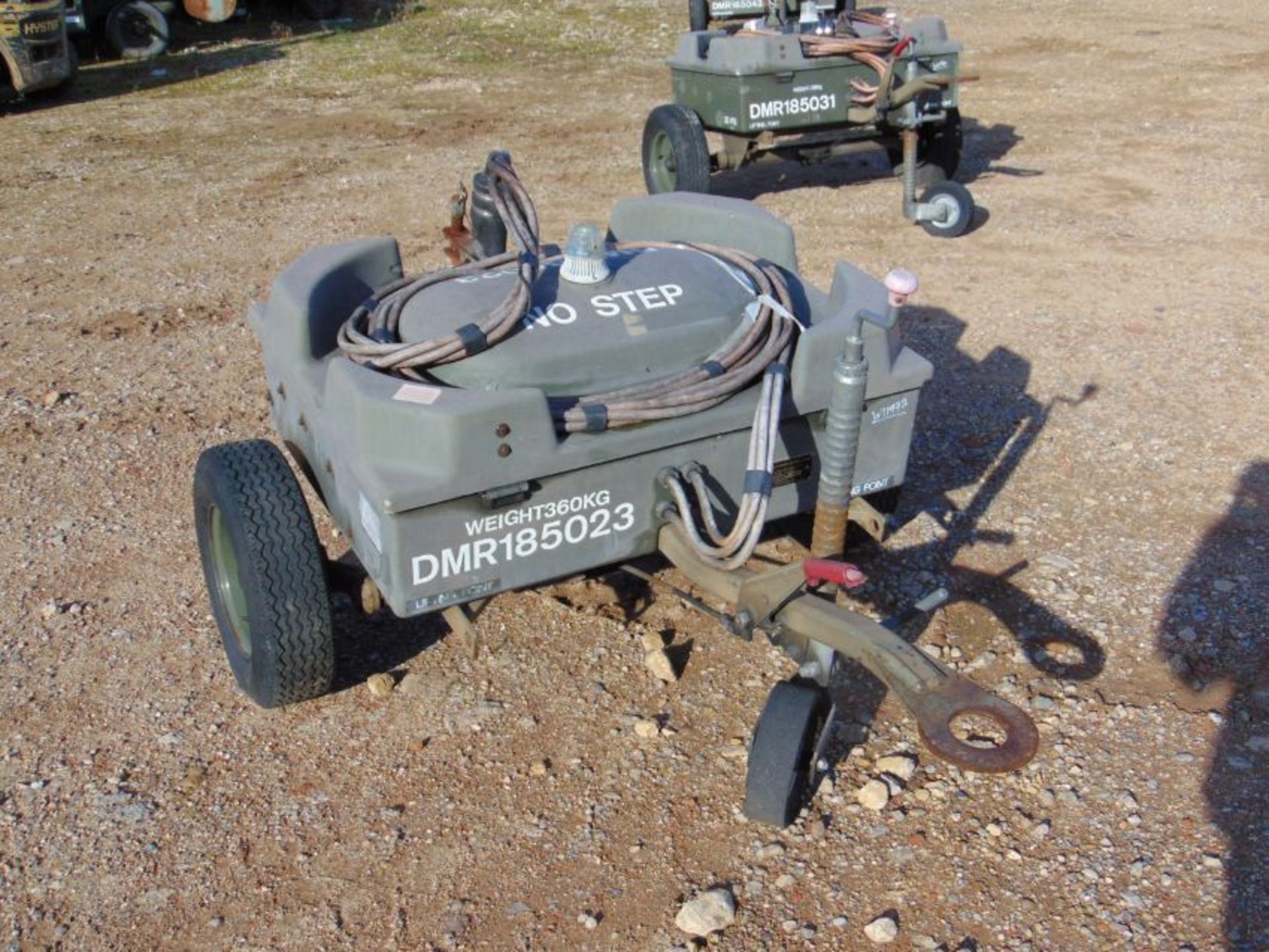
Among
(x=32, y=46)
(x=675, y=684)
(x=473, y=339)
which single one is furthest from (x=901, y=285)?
(x=32, y=46)

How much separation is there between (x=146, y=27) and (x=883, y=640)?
14737 mm

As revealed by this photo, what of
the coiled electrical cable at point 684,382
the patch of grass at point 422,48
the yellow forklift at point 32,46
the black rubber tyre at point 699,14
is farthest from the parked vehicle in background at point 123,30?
the coiled electrical cable at point 684,382

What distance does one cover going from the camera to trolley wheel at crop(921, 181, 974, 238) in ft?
25.1

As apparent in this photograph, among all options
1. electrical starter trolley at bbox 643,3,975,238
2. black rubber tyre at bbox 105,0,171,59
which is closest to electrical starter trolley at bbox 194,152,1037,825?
electrical starter trolley at bbox 643,3,975,238

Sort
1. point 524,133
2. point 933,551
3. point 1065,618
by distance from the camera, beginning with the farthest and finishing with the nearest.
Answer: point 524,133 → point 933,551 → point 1065,618

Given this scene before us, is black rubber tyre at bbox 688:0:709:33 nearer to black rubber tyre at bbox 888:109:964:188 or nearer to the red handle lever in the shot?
black rubber tyre at bbox 888:109:964:188

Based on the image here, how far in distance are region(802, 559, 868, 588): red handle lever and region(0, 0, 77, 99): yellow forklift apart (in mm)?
11258

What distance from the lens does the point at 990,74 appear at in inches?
491

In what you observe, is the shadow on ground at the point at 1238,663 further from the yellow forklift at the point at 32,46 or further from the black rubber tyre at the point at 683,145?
the yellow forklift at the point at 32,46

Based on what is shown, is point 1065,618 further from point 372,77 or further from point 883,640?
point 372,77

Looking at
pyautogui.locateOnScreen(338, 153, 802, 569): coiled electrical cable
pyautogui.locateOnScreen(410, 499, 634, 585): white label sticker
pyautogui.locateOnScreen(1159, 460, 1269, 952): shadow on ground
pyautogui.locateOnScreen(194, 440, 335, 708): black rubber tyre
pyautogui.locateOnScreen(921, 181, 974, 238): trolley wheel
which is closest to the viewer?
pyautogui.locateOnScreen(1159, 460, 1269, 952): shadow on ground

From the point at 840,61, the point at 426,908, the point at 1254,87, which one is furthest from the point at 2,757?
the point at 1254,87

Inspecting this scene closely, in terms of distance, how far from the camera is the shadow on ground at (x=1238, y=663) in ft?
9.89

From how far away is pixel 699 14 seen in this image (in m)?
8.84
